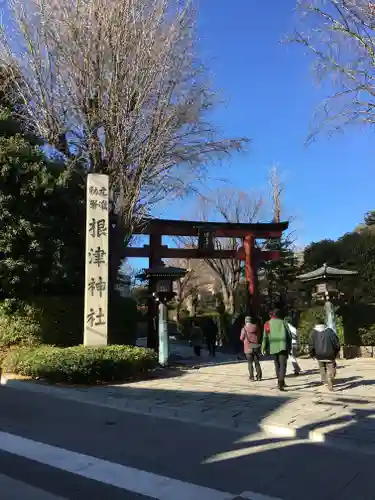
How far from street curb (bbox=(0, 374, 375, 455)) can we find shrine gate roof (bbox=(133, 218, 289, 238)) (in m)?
9.25

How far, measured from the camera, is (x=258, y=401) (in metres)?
8.92

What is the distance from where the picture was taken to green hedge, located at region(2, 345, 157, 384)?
11250 millimetres

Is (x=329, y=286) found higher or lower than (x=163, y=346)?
higher

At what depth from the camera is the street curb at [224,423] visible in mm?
6262

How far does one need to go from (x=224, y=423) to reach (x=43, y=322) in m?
8.45

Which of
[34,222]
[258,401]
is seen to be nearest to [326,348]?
[258,401]

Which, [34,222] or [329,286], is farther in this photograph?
[329,286]

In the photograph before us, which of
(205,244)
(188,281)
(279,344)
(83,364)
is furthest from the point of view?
(188,281)

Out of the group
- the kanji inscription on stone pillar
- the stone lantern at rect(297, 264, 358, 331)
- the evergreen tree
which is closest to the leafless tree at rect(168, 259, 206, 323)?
the stone lantern at rect(297, 264, 358, 331)

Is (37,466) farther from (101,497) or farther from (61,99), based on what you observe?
(61,99)

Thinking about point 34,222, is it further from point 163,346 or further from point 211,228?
point 211,228

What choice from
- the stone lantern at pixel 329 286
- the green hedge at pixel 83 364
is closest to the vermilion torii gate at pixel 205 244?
the stone lantern at pixel 329 286

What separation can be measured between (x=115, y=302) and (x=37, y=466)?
34.7 ft

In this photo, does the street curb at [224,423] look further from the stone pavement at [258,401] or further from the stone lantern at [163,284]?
the stone lantern at [163,284]
